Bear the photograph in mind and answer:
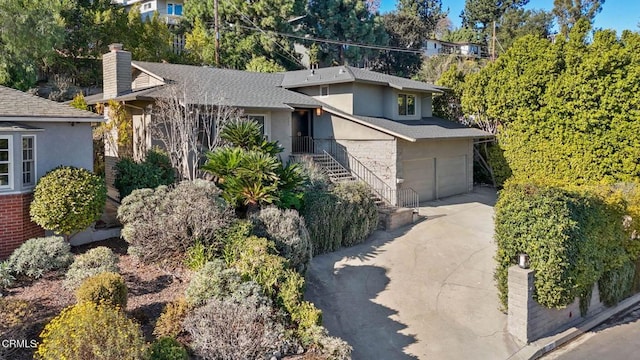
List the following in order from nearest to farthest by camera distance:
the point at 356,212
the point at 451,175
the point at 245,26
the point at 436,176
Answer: the point at 356,212 → the point at 436,176 → the point at 451,175 → the point at 245,26

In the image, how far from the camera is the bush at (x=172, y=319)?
7543 millimetres

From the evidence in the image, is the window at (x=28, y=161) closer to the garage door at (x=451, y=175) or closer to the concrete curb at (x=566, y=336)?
the concrete curb at (x=566, y=336)

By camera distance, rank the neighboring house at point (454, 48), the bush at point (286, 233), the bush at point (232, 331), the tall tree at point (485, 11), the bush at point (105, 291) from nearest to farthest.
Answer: the bush at point (232, 331), the bush at point (105, 291), the bush at point (286, 233), the tall tree at point (485, 11), the neighboring house at point (454, 48)

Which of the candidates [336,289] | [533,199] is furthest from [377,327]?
[533,199]

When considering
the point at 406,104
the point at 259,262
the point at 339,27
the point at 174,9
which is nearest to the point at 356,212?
→ the point at 259,262

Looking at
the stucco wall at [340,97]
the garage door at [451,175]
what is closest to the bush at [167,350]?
the stucco wall at [340,97]

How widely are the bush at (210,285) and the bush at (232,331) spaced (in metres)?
0.31

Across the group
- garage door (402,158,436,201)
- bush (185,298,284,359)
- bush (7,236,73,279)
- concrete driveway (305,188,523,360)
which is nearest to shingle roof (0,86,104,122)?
bush (7,236,73,279)

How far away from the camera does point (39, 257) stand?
9812 millimetres

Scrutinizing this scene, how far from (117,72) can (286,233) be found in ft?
38.9

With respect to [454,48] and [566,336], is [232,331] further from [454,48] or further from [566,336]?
[454,48]

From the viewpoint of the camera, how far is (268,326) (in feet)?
25.4

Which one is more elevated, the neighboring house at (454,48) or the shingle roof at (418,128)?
the neighboring house at (454,48)

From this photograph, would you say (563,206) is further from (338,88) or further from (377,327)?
(338,88)
